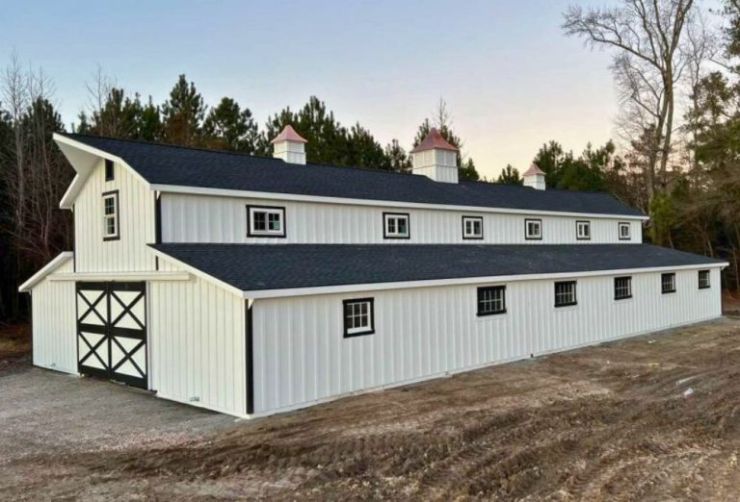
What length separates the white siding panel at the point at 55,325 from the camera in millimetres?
13969

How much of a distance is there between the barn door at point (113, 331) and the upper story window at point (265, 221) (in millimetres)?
2760

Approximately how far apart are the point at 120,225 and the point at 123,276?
3.94 ft

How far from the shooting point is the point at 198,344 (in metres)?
10.4

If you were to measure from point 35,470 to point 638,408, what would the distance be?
8.90 m

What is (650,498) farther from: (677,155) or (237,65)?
(677,155)

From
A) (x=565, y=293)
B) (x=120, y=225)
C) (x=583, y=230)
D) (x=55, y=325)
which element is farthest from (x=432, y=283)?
(x=583, y=230)

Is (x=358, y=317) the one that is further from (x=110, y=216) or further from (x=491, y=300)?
(x=110, y=216)

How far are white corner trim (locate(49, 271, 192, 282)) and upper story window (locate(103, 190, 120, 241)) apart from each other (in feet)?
2.82

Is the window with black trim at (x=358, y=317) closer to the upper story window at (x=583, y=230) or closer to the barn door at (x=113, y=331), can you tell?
the barn door at (x=113, y=331)

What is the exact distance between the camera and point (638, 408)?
364 inches

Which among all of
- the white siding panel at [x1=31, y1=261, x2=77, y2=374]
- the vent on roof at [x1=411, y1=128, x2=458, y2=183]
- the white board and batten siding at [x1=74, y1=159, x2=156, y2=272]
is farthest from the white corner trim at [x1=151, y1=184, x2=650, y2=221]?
the white siding panel at [x1=31, y1=261, x2=77, y2=374]

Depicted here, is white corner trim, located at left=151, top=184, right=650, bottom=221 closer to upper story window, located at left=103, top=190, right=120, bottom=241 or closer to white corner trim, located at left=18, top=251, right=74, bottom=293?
upper story window, located at left=103, top=190, right=120, bottom=241

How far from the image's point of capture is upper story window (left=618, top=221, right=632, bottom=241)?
80.0 ft

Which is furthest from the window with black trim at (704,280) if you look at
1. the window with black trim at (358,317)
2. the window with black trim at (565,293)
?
the window with black trim at (358,317)
